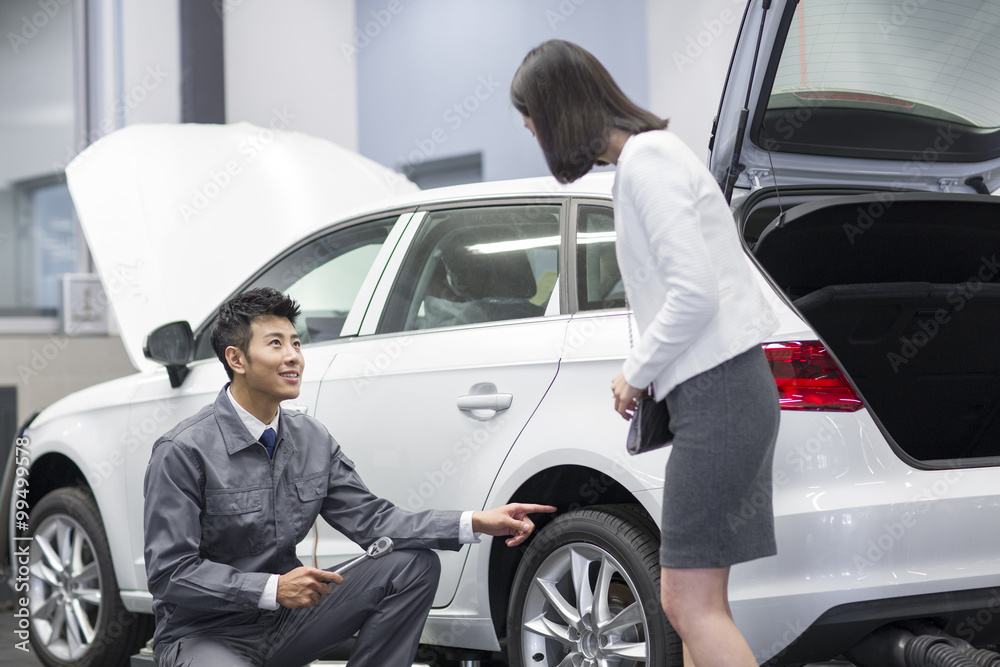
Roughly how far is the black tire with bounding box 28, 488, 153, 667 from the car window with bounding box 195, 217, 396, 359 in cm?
77

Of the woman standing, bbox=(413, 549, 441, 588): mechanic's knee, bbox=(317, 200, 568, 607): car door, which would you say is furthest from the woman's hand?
bbox=(413, 549, 441, 588): mechanic's knee

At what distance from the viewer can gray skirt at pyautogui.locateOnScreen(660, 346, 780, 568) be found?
171 cm

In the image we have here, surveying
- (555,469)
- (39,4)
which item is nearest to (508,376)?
(555,469)

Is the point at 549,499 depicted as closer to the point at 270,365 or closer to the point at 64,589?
the point at 270,365

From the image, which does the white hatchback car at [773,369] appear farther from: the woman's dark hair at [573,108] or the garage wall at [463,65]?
the garage wall at [463,65]

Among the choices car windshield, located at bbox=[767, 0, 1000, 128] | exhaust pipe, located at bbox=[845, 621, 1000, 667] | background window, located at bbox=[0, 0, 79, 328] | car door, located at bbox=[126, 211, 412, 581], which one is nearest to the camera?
exhaust pipe, located at bbox=[845, 621, 1000, 667]

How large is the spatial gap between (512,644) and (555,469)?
446mm

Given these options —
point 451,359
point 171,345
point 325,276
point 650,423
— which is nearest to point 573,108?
point 650,423

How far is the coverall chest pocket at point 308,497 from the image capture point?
2.43 meters

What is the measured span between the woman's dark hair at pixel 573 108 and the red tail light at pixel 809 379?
605mm

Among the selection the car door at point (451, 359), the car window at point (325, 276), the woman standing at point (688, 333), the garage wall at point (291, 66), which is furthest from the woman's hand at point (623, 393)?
the garage wall at point (291, 66)

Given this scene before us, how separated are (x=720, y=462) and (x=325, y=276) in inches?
94.7

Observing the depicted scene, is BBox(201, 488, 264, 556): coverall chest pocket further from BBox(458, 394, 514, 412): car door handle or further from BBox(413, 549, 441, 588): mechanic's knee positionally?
BBox(458, 394, 514, 412): car door handle

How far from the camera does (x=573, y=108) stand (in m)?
1.80
